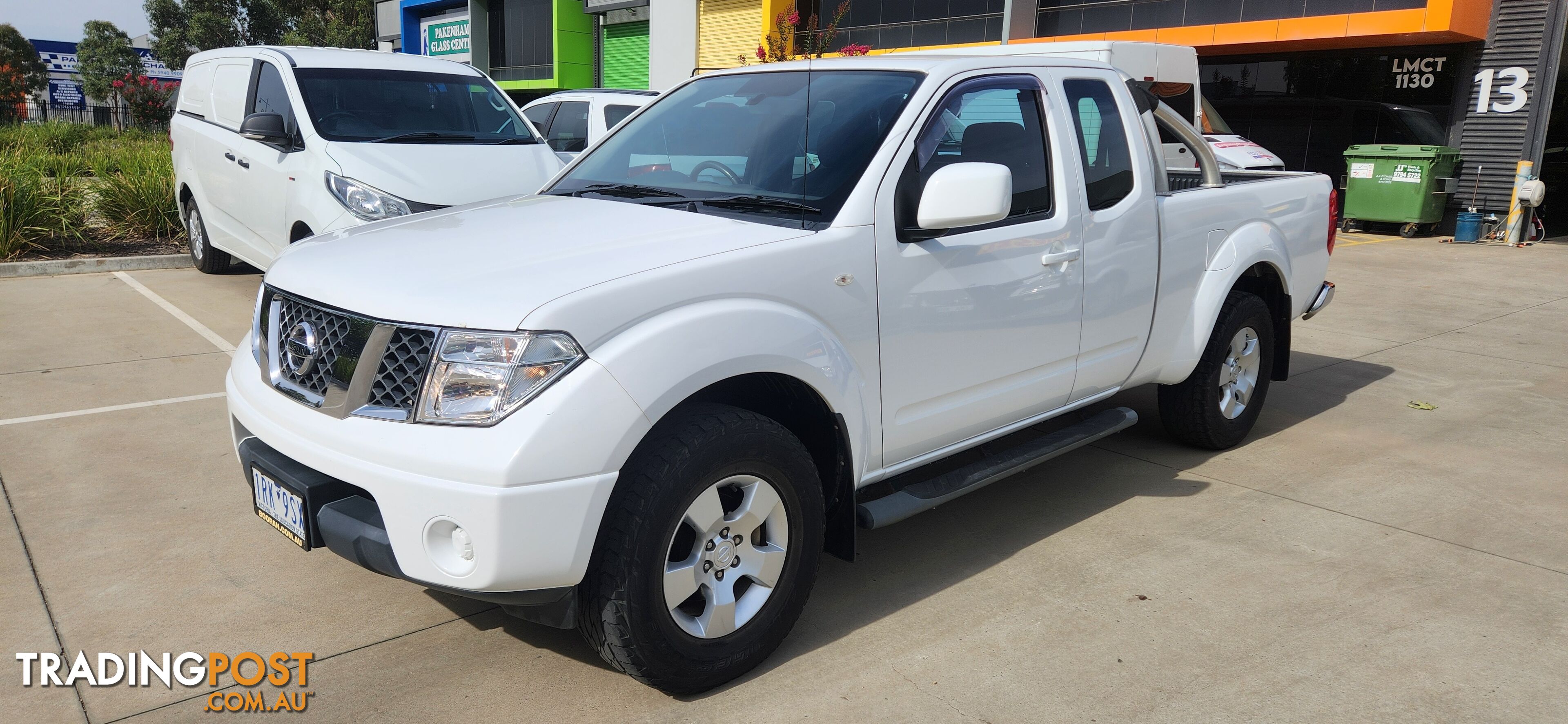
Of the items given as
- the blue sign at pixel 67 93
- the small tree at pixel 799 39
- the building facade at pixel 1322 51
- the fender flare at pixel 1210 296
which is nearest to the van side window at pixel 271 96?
the small tree at pixel 799 39

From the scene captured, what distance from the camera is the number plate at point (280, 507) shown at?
2879 mm

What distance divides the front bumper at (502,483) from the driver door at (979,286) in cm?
108

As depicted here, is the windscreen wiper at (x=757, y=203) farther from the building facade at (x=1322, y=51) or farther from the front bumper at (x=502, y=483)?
the building facade at (x=1322, y=51)

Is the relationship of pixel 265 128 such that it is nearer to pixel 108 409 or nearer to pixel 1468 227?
pixel 108 409

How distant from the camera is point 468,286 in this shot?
8.97ft

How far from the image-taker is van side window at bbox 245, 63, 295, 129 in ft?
24.9

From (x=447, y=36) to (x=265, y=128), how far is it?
111 feet

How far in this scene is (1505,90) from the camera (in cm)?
1570

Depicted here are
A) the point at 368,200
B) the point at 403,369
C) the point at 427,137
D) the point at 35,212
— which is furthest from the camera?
the point at 35,212

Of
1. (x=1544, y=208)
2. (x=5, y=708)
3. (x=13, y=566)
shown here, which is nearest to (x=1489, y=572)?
(x=5, y=708)

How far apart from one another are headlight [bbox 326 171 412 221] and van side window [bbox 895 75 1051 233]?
14.2 ft

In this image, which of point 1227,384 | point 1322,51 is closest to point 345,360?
point 1227,384

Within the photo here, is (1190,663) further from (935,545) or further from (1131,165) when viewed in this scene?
(1131,165)

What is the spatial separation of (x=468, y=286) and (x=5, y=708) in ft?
5.63
